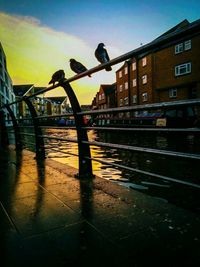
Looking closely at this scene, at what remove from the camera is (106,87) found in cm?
6197

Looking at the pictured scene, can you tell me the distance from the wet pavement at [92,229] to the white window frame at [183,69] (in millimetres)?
26643

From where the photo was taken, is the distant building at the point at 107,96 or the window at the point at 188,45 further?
the distant building at the point at 107,96

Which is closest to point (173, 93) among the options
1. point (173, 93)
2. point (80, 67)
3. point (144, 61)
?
point (173, 93)

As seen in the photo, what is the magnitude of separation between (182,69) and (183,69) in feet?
0.48

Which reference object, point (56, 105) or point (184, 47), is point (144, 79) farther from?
point (56, 105)

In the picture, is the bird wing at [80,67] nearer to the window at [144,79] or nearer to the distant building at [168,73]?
the distant building at [168,73]

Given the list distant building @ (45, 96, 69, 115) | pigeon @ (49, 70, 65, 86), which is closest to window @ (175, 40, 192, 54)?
pigeon @ (49, 70, 65, 86)

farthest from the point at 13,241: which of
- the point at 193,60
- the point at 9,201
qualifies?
the point at 193,60

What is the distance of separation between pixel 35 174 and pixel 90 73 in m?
1.70

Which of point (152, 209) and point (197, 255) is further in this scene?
point (152, 209)

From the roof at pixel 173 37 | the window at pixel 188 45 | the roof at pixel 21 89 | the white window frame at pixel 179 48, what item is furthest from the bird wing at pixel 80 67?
the roof at pixel 21 89

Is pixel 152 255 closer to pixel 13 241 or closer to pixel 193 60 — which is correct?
pixel 13 241

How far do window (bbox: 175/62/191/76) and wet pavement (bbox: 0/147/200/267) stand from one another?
87.8 feet

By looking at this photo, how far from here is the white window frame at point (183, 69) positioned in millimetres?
26203
